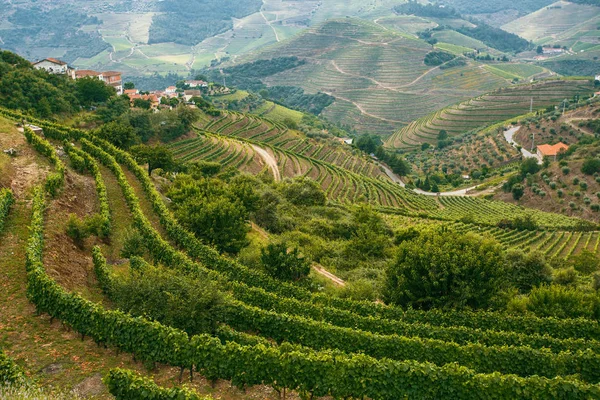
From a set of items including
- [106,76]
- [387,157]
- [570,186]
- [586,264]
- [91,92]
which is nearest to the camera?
[586,264]

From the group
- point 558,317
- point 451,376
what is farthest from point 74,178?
point 558,317

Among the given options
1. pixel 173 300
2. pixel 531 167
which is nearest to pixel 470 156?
pixel 531 167

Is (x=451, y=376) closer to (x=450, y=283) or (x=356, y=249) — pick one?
(x=450, y=283)

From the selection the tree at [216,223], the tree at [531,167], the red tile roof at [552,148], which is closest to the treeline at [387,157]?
the tree at [531,167]

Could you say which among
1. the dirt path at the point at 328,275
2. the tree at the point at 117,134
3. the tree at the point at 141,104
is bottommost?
the tree at the point at 141,104

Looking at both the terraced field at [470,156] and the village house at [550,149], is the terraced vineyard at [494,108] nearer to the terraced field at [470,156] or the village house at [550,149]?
the terraced field at [470,156]

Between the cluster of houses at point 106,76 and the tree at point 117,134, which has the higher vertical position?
the tree at point 117,134

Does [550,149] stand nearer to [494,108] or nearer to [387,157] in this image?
[387,157]
